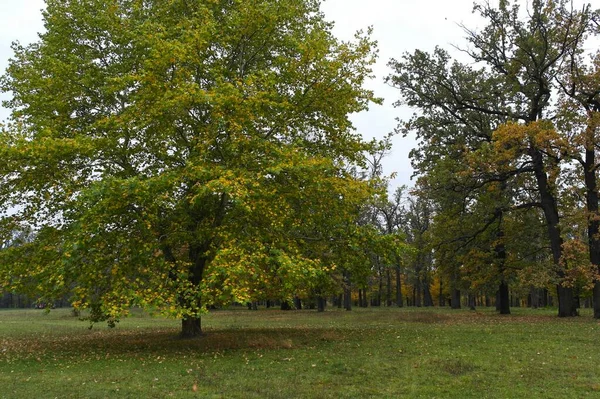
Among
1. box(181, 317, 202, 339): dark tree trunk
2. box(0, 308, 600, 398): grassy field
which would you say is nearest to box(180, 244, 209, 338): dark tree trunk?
box(181, 317, 202, 339): dark tree trunk

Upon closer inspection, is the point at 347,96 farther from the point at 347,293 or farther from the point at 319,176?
the point at 347,293

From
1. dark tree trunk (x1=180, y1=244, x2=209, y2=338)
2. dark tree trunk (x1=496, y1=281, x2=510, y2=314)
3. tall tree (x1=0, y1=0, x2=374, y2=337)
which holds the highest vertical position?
tall tree (x1=0, y1=0, x2=374, y2=337)

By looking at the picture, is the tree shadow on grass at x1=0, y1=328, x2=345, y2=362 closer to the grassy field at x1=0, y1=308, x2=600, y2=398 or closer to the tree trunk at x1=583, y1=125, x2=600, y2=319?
the grassy field at x1=0, y1=308, x2=600, y2=398

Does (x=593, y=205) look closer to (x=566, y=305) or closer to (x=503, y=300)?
(x=566, y=305)

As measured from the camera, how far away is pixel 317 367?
1164 cm

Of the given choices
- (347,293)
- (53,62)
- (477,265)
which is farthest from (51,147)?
(347,293)

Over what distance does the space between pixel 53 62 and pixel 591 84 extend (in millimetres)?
26565

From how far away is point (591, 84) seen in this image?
82.8 feet

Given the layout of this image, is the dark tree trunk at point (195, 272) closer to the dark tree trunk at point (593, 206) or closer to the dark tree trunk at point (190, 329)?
the dark tree trunk at point (190, 329)

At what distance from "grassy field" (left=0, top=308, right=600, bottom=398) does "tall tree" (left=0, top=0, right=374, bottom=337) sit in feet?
5.44

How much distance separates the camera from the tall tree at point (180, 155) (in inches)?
519

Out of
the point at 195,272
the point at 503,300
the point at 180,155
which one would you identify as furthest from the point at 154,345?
the point at 503,300

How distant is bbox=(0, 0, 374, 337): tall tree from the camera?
43.2 ft

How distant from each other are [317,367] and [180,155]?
9.14 meters
